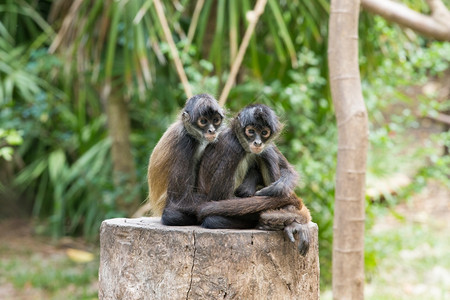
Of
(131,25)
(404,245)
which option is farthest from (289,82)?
(404,245)

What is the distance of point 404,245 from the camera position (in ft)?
25.6

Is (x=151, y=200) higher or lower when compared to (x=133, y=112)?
lower

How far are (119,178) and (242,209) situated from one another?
4.59m

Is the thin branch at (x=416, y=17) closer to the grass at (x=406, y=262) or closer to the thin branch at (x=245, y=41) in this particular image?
the thin branch at (x=245, y=41)

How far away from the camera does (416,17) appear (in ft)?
15.1

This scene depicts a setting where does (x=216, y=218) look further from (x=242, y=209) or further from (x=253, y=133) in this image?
(x=253, y=133)

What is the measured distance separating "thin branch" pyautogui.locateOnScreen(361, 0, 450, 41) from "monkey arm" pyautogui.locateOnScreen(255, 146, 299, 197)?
1815 millimetres

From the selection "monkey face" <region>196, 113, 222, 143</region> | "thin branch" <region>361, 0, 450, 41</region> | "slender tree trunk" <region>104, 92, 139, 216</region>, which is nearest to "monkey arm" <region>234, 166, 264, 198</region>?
"monkey face" <region>196, 113, 222, 143</region>

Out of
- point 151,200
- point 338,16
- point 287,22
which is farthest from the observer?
point 287,22

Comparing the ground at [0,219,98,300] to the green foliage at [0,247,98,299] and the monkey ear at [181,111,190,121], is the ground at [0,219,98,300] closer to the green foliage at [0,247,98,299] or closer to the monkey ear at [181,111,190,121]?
the green foliage at [0,247,98,299]

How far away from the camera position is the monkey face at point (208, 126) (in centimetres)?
305

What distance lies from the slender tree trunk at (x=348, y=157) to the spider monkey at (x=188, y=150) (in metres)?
1.10

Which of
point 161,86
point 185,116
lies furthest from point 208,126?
point 161,86

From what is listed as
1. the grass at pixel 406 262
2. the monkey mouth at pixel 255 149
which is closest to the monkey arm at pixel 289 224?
the monkey mouth at pixel 255 149
